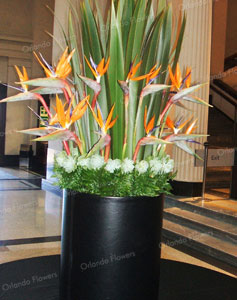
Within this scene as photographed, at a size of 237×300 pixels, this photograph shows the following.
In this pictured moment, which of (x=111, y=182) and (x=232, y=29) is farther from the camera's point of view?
(x=232, y=29)

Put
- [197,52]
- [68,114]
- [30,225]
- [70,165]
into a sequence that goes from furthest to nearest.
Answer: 1. [197,52]
2. [30,225]
3. [70,165]
4. [68,114]

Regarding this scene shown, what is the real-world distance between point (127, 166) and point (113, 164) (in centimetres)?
4

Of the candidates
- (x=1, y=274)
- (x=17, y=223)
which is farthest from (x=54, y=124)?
(x=17, y=223)

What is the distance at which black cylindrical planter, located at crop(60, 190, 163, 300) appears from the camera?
4.00ft

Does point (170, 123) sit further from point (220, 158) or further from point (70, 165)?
point (220, 158)

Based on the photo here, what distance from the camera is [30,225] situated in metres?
5.16

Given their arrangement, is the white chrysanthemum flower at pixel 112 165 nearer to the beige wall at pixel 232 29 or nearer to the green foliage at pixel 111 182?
the green foliage at pixel 111 182

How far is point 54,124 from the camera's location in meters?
1.26

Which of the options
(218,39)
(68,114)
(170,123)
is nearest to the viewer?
(68,114)

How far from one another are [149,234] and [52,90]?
1.66 feet

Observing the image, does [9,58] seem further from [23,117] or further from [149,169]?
[149,169]

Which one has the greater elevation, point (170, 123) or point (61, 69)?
point (61, 69)

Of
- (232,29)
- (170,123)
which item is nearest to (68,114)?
(170,123)

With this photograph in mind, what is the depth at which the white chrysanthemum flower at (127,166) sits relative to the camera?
4.14ft
